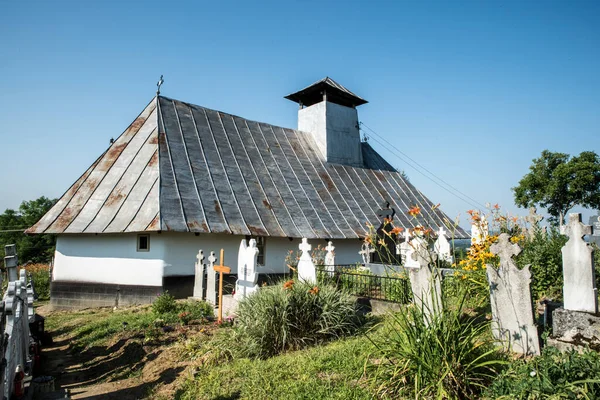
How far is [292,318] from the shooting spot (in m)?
6.81

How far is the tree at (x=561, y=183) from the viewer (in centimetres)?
3356

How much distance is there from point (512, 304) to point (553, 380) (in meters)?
1.91

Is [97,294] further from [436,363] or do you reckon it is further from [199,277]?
[436,363]

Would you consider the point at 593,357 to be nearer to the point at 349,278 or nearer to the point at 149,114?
the point at 349,278

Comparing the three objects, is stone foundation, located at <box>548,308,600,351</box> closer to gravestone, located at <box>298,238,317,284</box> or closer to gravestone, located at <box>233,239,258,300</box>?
gravestone, located at <box>298,238,317,284</box>

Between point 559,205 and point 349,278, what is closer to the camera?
point 349,278

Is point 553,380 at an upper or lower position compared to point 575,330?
lower

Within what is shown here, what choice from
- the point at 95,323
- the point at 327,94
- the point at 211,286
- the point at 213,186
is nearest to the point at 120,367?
the point at 95,323

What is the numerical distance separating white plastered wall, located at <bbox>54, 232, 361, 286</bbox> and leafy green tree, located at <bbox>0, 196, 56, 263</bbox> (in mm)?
24755

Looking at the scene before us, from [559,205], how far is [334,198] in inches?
1060

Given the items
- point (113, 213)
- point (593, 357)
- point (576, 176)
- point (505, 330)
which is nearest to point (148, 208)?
point (113, 213)

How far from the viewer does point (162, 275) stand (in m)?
13.0

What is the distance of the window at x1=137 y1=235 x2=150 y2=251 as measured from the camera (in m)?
13.4

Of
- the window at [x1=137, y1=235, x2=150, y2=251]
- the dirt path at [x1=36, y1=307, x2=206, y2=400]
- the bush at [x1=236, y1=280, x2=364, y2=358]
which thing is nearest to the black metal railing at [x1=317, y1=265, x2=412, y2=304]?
the bush at [x1=236, y1=280, x2=364, y2=358]
